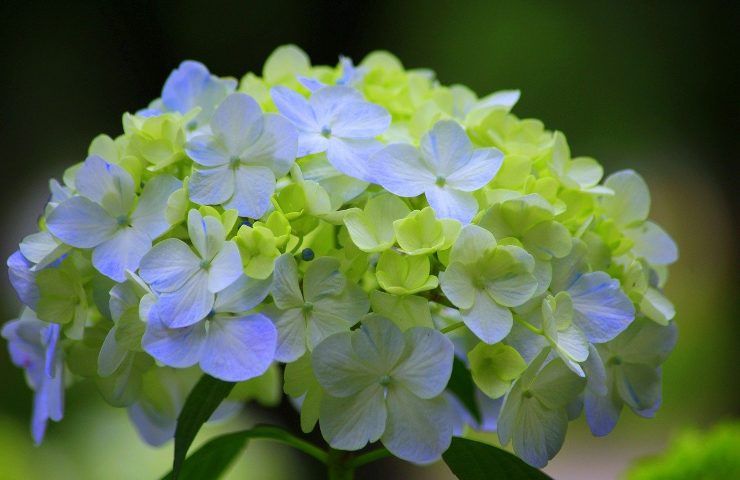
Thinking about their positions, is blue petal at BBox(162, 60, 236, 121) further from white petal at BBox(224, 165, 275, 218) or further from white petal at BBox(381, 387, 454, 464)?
Result: white petal at BBox(381, 387, 454, 464)

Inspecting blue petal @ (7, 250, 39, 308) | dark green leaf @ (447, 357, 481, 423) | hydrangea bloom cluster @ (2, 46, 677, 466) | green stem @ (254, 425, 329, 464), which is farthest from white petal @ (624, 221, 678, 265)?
blue petal @ (7, 250, 39, 308)

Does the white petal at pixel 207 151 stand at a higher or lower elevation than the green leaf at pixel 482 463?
higher

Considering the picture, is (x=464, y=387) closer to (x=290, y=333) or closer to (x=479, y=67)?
(x=290, y=333)

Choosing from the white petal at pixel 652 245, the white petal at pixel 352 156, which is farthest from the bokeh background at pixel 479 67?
the white petal at pixel 352 156

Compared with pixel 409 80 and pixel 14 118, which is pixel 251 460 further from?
pixel 14 118

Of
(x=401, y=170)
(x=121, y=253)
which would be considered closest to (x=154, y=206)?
(x=121, y=253)

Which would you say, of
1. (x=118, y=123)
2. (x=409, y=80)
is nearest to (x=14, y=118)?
(x=118, y=123)

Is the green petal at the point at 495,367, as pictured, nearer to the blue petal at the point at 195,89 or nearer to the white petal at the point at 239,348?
the white petal at the point at 239,348
